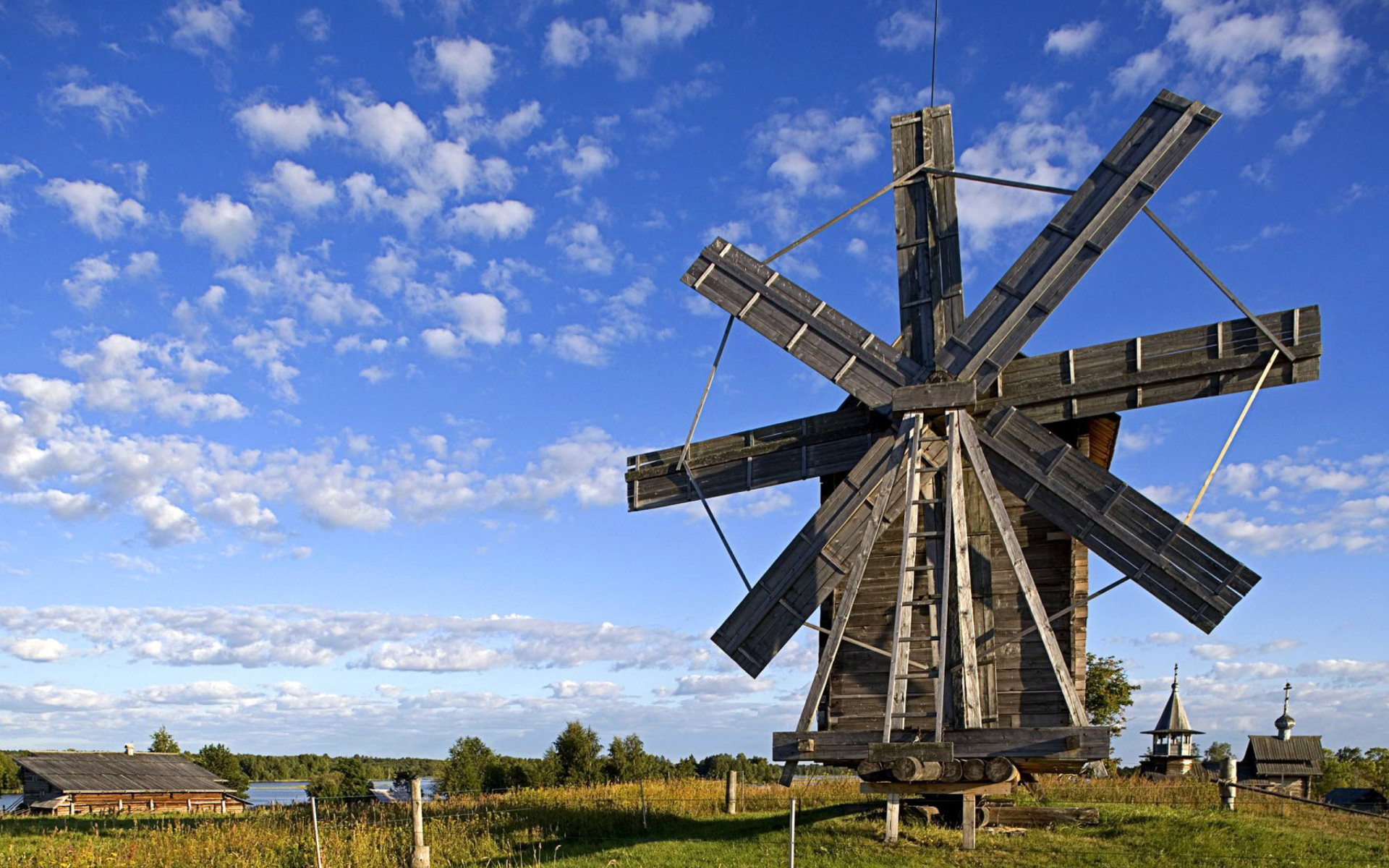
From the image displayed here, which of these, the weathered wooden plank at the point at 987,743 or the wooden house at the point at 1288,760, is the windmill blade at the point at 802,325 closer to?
the weathered wooden plank at the point at 987,743

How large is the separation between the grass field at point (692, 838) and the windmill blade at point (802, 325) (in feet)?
20.0

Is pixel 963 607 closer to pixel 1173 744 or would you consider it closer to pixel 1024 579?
pixel 1024 579

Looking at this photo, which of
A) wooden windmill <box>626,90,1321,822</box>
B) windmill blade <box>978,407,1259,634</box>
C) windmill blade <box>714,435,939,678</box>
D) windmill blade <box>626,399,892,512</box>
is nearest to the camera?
windmill blade <box>978,407,1259,634</box>

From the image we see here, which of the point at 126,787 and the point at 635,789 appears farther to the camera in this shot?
the point at 126,787

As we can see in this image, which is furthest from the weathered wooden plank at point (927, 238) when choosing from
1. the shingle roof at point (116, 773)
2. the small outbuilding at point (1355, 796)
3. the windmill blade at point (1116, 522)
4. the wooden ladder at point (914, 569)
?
the small outbuilding at point (1355, 796)

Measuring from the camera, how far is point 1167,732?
153ft

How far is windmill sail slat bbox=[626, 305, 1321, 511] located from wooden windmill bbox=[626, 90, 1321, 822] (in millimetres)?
26

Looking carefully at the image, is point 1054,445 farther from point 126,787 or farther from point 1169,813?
point 126,787

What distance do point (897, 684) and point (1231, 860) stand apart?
4856 mm

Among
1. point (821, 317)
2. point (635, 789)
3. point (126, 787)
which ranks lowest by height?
point (126, 787)

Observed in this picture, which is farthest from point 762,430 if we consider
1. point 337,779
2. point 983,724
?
point 337,779

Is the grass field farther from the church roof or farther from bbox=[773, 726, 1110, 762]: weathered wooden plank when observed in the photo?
the church roof

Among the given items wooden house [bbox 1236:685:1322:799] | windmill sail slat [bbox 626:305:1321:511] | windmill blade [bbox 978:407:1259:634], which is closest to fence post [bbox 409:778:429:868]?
windmill sail slat [bbox 626:305:1321:511]

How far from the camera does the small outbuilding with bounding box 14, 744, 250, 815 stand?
39.6 metres
